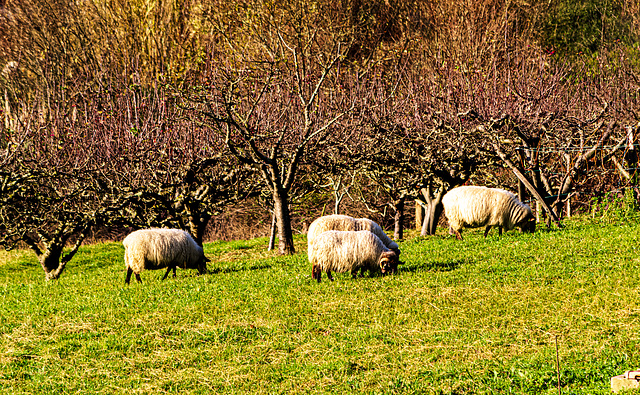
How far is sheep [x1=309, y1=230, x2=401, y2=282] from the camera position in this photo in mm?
11438

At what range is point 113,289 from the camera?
12977 mm

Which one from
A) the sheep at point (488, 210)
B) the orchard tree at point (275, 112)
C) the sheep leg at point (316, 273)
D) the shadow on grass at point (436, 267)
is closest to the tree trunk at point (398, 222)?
the orchard tree at point (275, 112)

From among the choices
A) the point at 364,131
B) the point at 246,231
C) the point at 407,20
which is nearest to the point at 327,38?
the point at 407,20

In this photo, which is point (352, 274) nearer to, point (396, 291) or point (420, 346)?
point (396, 291)

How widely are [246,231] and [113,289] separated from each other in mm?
19778

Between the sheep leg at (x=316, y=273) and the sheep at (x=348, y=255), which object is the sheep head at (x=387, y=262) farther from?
the sheep leg at (x=316, y=273)

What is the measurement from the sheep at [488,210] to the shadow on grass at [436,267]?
346 cm

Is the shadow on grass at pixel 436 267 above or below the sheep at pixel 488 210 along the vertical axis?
below

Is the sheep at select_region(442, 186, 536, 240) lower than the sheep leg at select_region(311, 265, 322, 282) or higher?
higher

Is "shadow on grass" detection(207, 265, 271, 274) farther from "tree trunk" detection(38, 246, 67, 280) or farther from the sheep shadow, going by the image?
"tree trunk" detection(38, 246, 67, 280)

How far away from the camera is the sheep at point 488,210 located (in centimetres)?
1555

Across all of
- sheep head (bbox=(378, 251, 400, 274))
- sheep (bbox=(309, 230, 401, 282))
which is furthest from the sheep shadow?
sheep head (bbox=(378, 251, 400, 274))

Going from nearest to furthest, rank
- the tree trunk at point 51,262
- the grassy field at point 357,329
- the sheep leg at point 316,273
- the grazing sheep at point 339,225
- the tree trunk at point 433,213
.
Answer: the grassy field at point 357,329 → the sheep leg at point 316,273 → the grazing sheep at point 339,225 → the tree trunk at point 51,262 → the tree trunk at point 433,213

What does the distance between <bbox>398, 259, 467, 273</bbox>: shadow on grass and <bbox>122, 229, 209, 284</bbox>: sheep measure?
4.62m
